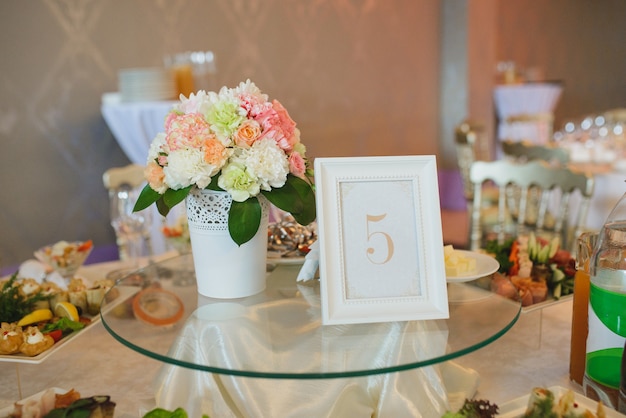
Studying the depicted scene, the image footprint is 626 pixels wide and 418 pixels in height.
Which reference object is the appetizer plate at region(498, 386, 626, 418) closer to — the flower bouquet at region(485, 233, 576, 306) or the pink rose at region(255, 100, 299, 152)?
the flower bouquet at region(485, 233, 576, 306)

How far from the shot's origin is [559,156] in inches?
144

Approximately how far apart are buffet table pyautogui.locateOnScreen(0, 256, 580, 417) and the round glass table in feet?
0.34

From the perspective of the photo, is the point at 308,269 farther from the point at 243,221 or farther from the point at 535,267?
the point at 535,267

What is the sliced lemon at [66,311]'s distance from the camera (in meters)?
1.58

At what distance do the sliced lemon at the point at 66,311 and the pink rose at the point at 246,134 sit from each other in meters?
0.64

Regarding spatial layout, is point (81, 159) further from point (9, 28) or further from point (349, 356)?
point (349, 356)

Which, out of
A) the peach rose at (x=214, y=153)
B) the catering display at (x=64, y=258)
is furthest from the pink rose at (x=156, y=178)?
the catering display at (x=64, y=258)

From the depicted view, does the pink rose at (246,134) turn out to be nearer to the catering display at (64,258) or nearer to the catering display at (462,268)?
the catering display at (462,268)

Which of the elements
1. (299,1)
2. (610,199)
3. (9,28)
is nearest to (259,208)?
(610,199)

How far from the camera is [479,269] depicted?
4.91ft

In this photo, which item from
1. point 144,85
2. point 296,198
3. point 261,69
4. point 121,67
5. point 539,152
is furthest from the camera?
point 261,69

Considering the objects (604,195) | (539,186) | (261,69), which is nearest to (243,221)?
(539,186)

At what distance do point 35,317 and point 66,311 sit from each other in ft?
0.23

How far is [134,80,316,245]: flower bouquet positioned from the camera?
49.5 inches
